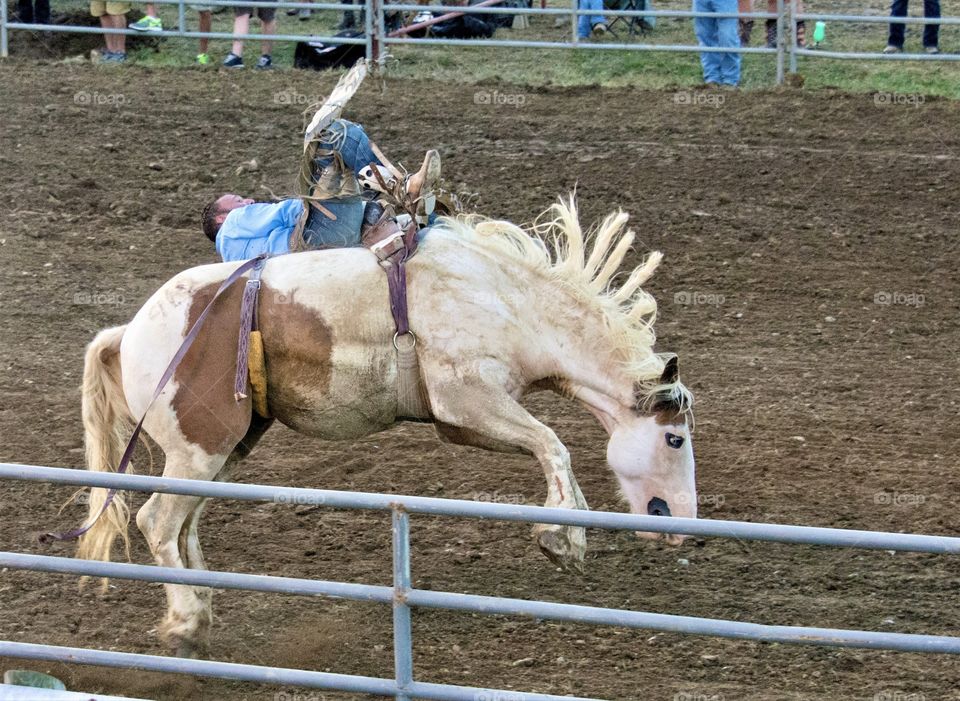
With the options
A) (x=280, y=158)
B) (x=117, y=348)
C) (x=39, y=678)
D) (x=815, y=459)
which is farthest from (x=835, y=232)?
(x=39, y=678)

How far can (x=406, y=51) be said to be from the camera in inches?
562

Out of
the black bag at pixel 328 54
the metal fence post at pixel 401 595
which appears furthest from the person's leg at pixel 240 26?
the metal fence post at pixel 401 595

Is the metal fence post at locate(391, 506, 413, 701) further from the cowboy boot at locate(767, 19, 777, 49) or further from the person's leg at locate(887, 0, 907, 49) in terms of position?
the person's leg at locate(887, 0, 907, 49)

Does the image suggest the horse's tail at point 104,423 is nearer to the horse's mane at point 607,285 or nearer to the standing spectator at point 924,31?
the horse's mane at point 607,285

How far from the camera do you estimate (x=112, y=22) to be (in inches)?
544

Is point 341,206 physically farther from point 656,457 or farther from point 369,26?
point 369,26

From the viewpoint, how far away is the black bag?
45.2ft

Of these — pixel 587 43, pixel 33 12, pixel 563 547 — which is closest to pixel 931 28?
pixel 587 43

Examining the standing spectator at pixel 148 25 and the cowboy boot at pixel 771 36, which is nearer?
the cowboy boot at pixel 771 36

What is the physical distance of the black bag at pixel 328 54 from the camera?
13781 millimetres

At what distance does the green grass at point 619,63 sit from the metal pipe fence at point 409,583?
381 inches

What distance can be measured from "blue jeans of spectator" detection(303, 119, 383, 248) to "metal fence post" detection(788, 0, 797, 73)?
301 inches

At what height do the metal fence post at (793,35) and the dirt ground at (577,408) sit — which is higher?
the metal fence post at (793,35)

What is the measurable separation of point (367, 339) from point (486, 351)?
493mm
